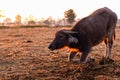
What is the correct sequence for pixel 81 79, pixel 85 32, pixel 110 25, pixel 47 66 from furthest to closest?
pixel 110 25 → pixel 47 66 → pixel 85 32 → pixel 81 79

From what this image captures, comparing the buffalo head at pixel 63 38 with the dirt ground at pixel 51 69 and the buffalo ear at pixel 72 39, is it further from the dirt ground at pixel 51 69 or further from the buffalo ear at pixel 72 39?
the dirt ground at pixel 51 69

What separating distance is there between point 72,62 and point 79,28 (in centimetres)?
160

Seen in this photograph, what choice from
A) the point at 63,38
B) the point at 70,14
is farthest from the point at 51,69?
the point at 70,14

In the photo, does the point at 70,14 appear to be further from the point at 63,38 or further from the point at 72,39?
the point at 72,39

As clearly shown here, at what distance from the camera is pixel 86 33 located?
32.1 feet

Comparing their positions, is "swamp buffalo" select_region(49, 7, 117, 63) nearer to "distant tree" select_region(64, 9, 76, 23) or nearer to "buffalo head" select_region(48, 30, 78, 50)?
"buffalo head" select_region(48, 30, 78, 50)

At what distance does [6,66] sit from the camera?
10.7 m

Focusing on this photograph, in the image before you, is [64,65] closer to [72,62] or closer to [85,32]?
[72,62]

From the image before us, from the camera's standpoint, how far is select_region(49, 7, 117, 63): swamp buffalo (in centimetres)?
953

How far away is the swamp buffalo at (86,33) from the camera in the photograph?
9531 mm

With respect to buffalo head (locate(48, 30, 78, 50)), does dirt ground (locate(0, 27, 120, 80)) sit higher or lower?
lower

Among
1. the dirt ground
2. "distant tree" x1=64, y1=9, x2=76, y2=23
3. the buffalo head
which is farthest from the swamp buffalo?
"distant tree" x1=64, y1=9, x2=76, y2=23

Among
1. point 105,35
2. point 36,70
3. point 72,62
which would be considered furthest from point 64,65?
point 105,35

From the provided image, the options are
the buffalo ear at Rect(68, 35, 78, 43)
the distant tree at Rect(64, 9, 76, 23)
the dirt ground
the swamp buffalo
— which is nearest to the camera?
the dirt ground
